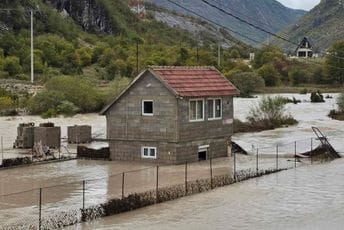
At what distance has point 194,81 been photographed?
3803 centimetres

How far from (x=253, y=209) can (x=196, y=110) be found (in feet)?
40.9

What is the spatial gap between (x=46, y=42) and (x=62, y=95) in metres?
66.6

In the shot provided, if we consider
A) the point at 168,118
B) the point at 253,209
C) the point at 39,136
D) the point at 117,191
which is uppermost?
the point at 168,118

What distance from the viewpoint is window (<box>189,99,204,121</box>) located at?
36891 millimetres

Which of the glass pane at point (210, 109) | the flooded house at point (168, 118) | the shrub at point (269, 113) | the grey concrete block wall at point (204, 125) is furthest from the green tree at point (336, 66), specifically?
the flooded house at point (168, 118)

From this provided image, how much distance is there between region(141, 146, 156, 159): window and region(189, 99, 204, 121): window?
2.48 meters

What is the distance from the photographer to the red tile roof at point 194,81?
36.6m

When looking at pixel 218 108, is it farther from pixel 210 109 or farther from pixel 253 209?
pixel 253 209

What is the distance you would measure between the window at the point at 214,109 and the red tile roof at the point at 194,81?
1.46 ft

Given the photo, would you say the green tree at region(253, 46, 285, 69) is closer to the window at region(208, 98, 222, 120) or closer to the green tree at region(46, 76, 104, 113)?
the green tree at region(46, 76, 104, 113)

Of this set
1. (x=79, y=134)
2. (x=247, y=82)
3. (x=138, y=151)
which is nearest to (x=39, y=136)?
(x=79, y=134)

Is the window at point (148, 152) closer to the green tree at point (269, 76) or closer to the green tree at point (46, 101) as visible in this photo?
the green tree at point (46, 101)

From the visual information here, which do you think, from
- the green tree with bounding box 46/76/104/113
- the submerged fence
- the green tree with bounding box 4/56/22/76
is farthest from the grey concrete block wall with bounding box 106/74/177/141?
the green tree with bounding box 4/56/22/76

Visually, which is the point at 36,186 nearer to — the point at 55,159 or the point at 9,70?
the point at 55,159
